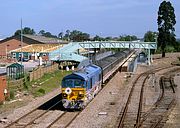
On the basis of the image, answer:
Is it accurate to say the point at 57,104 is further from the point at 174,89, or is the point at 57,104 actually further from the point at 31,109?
the point at 174,89

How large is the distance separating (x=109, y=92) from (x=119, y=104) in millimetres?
8115

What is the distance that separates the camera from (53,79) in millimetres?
51688

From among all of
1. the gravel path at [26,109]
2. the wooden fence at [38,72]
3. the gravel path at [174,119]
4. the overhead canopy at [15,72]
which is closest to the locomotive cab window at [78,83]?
the gravel path at [26,109]

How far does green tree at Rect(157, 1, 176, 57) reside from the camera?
355ft

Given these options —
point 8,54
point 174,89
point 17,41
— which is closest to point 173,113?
point 174,89

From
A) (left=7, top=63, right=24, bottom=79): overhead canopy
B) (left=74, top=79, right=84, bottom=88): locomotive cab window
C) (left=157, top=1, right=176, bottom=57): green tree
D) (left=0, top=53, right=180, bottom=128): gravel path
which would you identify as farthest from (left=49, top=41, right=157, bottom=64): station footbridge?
(left=74, top=79, right=84, bottom=88): locomotive cab window

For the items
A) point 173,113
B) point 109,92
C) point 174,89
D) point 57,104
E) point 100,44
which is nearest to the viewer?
point 173,113

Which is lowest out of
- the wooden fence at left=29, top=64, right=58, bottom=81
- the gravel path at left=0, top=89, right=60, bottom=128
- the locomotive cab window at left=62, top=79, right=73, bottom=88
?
the gravel path at left=0, top=89, right=60, bottom=128

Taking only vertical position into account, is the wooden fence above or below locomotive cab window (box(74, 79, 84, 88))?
below

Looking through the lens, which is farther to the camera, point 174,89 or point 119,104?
point 174,89

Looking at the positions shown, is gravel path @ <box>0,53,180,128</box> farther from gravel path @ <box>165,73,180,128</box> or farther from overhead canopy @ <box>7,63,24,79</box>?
overhead canopy @ <box>7,63,24,79</box>

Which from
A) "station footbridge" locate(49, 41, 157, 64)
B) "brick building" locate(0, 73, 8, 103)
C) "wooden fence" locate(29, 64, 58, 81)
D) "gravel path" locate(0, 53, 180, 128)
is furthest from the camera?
"station footbridge" locate(49, 41, 157, 64)

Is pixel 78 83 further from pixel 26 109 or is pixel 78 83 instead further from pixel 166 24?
pixel 166 24

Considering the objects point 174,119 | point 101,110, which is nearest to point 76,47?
point 101,110
